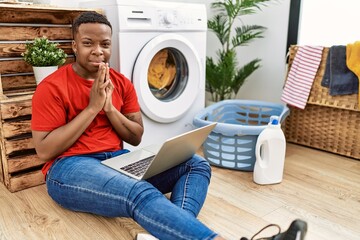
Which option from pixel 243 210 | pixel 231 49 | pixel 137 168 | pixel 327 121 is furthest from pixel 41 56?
pixel 327 121

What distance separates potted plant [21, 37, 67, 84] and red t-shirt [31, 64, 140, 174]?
0.39m

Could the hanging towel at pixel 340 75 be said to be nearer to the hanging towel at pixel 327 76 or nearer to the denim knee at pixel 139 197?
the hanging towel at pixel 327 76

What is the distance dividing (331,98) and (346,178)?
19.2 inches

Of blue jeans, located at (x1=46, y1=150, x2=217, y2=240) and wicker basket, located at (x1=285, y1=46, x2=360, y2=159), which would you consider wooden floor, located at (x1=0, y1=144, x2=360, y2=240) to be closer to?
blue jeans, located at (x1=46, y1=150, x2=217, y2=240)

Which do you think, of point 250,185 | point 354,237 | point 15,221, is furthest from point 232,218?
point 15,221

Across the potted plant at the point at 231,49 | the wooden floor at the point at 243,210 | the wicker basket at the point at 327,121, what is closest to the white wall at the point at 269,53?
the potted plant at the point at 231,49

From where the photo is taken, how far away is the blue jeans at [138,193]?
36.3 inches

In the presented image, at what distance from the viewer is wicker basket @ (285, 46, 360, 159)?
192cm

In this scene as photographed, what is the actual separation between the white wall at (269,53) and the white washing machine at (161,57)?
0.65 metres

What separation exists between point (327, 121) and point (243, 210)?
996 mm

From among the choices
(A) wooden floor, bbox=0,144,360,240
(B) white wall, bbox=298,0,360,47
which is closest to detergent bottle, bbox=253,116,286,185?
(A) wooden floor, bbox=0,144,360,240

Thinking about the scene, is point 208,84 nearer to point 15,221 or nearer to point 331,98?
point 331,98

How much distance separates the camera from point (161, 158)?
1086 millimetres

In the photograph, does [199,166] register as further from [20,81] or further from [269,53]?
[269,53]
